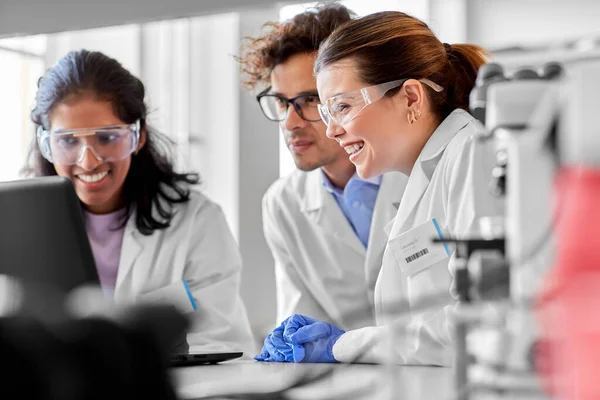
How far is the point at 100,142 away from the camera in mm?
Result: 2227

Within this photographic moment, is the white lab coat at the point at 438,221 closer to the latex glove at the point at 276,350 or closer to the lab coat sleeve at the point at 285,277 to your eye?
the latex glove at the point at 276,350

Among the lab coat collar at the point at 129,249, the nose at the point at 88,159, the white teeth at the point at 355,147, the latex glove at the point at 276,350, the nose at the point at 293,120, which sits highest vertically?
the nose at the point at 293,120

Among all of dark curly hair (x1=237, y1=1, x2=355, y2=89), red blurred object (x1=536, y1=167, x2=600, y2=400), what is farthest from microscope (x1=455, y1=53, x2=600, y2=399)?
dark curly hair (x1=237, y1=1, x2=355, y2=89)

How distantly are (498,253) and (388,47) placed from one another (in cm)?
111

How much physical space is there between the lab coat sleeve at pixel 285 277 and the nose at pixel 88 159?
60 centimetres

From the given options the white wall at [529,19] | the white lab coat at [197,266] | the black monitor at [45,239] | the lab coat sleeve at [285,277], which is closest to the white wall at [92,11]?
the black monitor at [45,239]

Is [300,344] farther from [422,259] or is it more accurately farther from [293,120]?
[293,120]

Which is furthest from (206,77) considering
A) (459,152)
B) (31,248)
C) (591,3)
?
(31,248)

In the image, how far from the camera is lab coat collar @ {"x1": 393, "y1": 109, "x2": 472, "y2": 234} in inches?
71.4

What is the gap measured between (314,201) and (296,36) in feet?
1.71

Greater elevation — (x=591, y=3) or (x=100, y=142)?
(x=591, y=3)

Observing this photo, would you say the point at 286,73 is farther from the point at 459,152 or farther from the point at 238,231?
the point at 238,231

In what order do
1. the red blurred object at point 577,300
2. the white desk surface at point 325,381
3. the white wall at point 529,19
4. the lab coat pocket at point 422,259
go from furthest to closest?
the white wall at point 529,19, the lab coat pocket at point 422,259, the white desk surface at point 325,381, the red blurred object at point 577,300

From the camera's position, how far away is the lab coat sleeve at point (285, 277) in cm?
240
